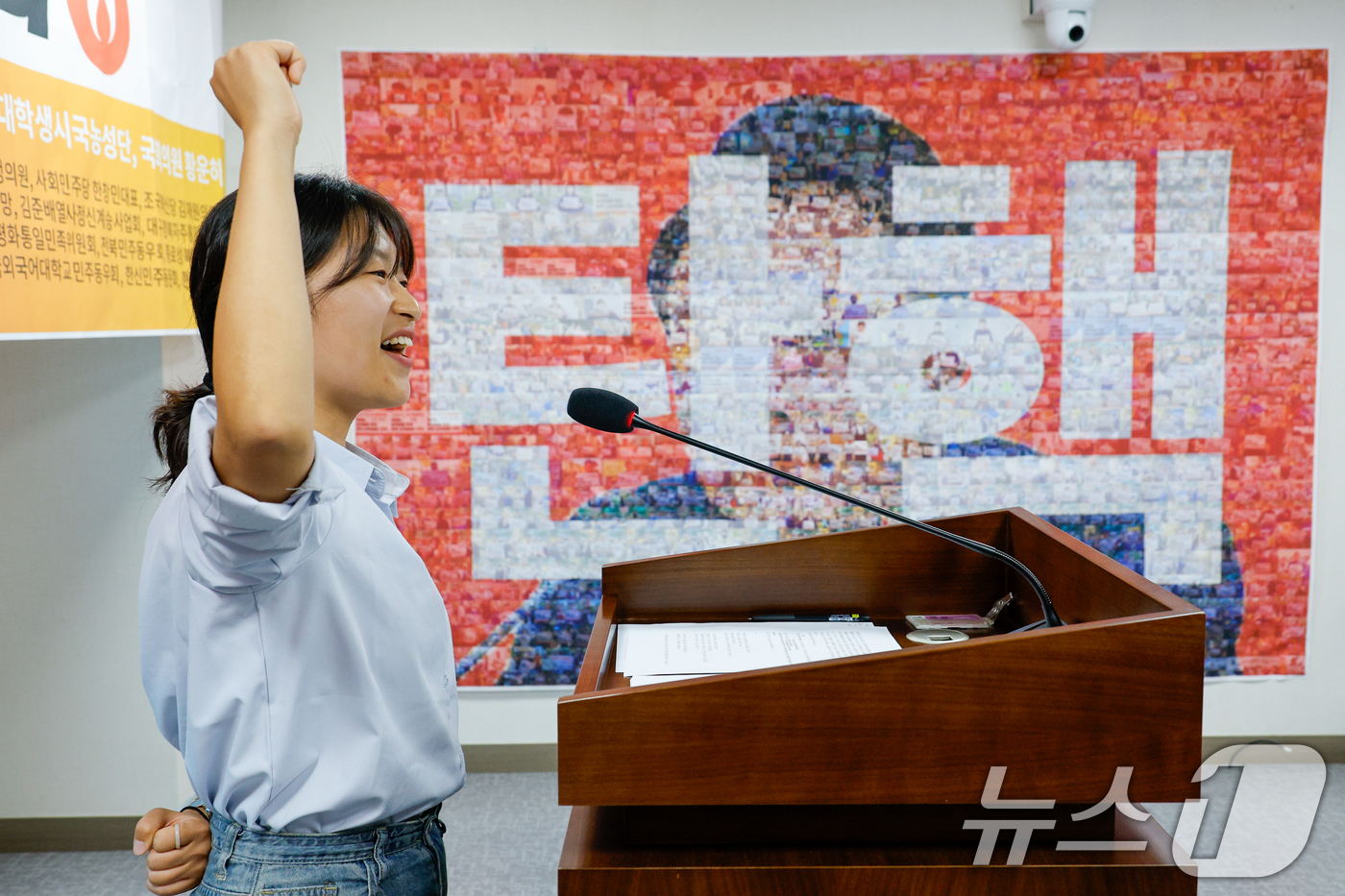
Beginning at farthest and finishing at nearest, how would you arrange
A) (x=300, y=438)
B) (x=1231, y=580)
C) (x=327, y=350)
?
(x=1231, y=580) → (x=327, y=350) → (x=300, y=438)

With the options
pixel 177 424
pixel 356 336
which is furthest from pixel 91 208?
pixel 356 336

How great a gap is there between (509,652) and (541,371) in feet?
2.66

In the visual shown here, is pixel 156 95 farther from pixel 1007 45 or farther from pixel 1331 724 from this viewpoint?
pixel 1331 724

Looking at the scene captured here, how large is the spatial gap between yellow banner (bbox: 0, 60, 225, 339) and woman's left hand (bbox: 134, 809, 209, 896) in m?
0.96

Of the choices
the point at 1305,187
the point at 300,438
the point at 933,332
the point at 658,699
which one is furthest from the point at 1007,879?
the point at 1305,187

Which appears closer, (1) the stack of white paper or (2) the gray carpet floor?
(1) the stack of white paper

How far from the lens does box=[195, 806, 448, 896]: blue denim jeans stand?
2.99 ft

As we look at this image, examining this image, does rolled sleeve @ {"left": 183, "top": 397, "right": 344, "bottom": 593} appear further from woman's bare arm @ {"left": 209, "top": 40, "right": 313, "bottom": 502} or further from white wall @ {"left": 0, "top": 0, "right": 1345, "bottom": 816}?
white wall @ {"left": 0, "top": 0, "right": 1345, "bottom": 816}

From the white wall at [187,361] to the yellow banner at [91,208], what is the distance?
323mm

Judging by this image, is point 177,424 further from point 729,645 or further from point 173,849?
point 729,645

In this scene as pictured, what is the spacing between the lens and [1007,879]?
906 millimetres

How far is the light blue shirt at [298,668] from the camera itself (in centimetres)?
89

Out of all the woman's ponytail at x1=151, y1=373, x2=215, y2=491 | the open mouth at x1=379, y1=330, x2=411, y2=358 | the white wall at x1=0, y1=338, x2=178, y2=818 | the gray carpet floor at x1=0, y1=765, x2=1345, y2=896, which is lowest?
the gray carpet floor at x1=0, y1=765, x2=1345, y2=896

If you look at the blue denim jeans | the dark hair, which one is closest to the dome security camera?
the dark hair
